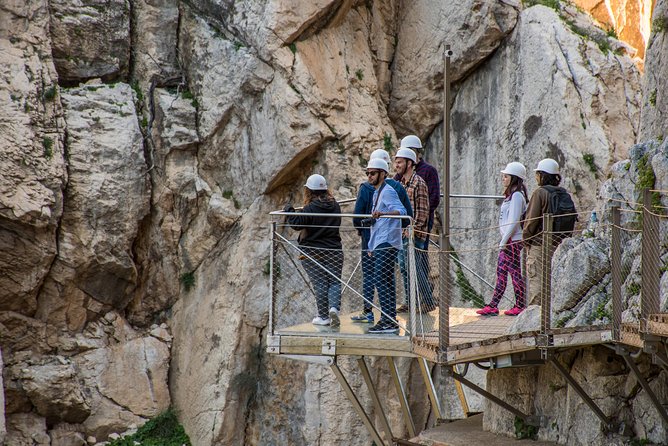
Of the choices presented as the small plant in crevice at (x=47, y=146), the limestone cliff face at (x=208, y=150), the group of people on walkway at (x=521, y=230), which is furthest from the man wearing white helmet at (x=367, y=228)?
the small plant in crevice at (x=47, y=146)

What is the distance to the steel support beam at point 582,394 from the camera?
948 cm

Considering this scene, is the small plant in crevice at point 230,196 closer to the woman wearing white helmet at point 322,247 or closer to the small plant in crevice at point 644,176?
the woman wearing white helmet at point 322,247

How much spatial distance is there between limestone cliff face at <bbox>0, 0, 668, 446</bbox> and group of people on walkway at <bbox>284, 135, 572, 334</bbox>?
14.1ft

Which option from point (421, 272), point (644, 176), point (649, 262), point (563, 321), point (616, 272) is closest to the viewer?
point (649, 262)

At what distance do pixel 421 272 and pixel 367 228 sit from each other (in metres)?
0.84

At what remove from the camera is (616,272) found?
8.98 m

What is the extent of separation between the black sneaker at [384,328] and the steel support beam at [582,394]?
2316 mm

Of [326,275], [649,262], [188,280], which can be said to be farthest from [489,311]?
[188,280]

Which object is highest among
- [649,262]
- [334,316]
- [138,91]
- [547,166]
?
[138,91]

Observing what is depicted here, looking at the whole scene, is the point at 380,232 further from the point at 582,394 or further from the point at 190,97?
the point at 190,97

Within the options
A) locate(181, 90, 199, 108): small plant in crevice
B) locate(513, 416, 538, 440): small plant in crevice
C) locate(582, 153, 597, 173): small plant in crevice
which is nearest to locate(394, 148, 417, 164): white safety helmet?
locate(513, 416, 538, 440): small plant in crevice

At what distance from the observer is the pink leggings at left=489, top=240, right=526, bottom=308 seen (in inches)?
473

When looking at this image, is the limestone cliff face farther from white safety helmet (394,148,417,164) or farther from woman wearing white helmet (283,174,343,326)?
woman wearing white helmet (283,174,343,326)

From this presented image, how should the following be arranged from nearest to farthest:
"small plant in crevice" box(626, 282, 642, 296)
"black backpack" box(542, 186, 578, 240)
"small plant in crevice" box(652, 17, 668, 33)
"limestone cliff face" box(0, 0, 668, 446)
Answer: "small plant in crevice" box(626, 282, 642, 296) → "small plant in crevice" box(652, 17, 668, 33) → "black backpack" box(542, 186, 578, 240) → "limestone cliff face" box(0, 0, 668, 446)
